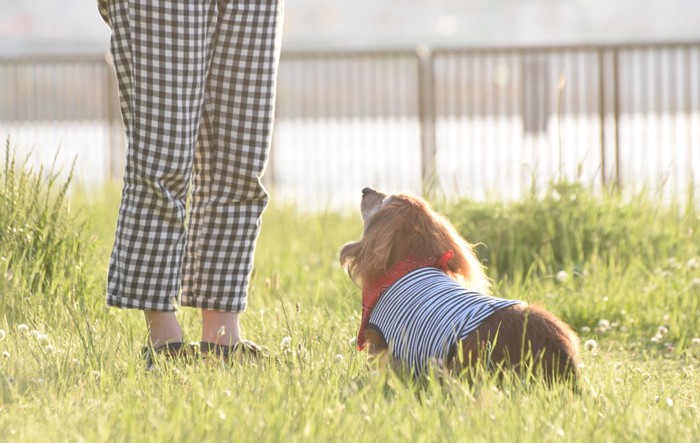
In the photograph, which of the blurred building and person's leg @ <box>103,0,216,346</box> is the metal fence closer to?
person's leg @ <box>103,0,216,346</box>

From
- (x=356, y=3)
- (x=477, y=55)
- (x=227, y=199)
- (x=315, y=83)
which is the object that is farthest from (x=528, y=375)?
(x=356, y=3)

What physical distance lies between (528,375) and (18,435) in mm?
1150

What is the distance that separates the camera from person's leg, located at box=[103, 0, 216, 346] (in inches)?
113

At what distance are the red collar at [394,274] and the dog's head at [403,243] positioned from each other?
13 millimetres

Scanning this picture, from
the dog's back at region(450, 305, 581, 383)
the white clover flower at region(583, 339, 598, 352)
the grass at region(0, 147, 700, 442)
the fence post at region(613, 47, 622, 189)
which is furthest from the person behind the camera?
the fence post at region(613, 47, 622, 189)

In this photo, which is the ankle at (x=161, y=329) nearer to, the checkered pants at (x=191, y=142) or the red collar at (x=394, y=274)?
the checkered pants at (x=191, y=142)

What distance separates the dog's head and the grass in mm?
253

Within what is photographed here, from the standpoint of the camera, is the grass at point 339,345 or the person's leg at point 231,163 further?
the person's leg at point 231,163

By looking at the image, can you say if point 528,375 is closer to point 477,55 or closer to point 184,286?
point 184,286

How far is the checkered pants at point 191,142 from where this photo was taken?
9.43 ft

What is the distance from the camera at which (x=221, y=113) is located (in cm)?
306

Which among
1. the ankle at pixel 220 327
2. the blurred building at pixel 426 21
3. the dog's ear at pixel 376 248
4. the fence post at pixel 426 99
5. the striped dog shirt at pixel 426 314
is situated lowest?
the ankle at pixel 220 327

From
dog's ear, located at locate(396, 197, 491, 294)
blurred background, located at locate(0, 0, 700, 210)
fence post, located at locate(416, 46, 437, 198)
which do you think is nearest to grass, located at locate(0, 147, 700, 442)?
dog's ear, located at locate(396, 197, 491, 294)

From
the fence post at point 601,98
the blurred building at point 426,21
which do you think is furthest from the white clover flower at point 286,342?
the blurred building at point 426,21
